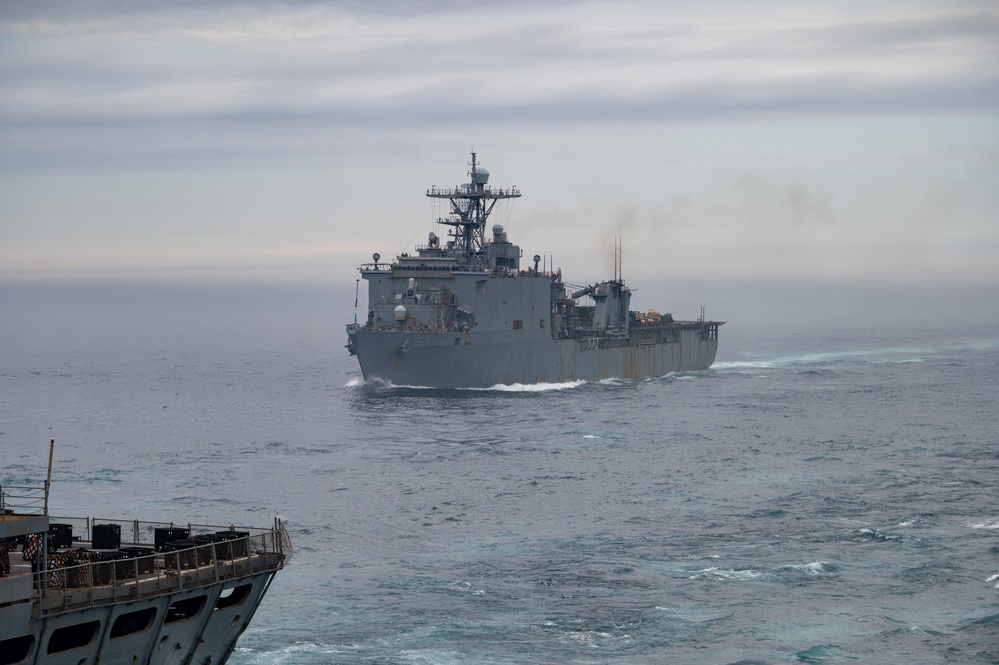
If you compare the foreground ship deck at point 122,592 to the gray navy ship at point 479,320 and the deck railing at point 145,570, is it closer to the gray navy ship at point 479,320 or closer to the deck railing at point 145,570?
the deck railing at point 145,570

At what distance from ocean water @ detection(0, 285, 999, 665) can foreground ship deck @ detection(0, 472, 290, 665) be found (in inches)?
249

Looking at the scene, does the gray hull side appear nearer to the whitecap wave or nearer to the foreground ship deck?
the whitecap wave

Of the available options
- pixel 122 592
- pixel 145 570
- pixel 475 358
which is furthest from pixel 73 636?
pixel 475 358

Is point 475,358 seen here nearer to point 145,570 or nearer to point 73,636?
point 145,570

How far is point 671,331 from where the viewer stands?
111 metres

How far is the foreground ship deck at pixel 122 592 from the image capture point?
737 inches

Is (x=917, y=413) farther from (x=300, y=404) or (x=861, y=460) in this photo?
(x=300, y=404)

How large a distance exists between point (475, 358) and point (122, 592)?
64114 mm

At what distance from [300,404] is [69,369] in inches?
1620

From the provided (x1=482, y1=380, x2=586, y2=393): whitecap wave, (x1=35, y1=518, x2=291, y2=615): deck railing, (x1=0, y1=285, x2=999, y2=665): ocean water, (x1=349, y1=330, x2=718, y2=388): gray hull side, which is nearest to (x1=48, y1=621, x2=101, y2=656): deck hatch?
(x1=35, y1=518, x2=291, y2=615): deck railing

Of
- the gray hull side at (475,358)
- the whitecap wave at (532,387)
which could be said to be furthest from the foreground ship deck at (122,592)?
the whitecap wave at (532,387)

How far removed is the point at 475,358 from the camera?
8350 centimetres

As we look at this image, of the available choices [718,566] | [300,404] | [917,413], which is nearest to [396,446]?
[300,404]

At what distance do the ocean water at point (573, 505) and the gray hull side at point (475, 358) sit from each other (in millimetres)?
1779
